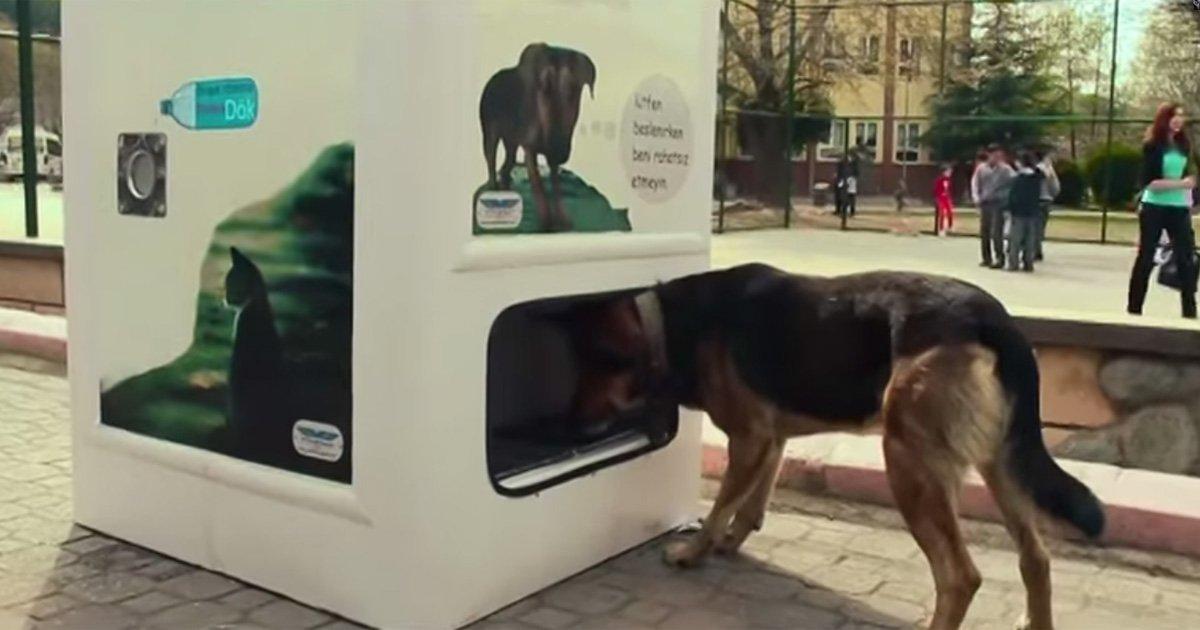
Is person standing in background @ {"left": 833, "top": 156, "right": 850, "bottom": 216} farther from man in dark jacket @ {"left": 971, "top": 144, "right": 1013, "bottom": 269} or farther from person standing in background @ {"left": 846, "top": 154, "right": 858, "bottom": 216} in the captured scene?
man in dark jacket @ {"left": 971, "top": 144, "right": 1013, "bottom": 269}

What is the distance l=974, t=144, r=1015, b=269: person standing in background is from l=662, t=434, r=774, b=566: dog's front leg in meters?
13.9

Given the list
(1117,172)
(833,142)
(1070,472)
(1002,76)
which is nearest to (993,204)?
(1117,172)

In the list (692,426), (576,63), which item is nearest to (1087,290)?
(692,426)

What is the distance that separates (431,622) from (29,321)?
6.02 meters

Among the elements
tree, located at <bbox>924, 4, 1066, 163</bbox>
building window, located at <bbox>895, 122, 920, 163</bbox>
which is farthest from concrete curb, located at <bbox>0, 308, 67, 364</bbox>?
building window, located at <bbox>895, 122, 920, 163</bbox>

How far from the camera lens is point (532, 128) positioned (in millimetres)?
3924

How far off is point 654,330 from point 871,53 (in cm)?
3336

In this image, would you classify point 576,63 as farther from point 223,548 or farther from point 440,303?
point 223,548

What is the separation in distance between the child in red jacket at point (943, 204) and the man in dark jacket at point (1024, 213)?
9170mm

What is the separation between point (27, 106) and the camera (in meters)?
11.8

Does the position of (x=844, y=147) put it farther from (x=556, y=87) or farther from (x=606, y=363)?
(x=556, y=87)

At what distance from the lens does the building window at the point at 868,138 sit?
31.4 m

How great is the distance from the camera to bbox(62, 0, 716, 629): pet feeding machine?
3.60 m

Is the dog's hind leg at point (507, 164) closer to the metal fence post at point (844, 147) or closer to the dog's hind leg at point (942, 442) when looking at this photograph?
the dog's hind leg at point (942, 442)
